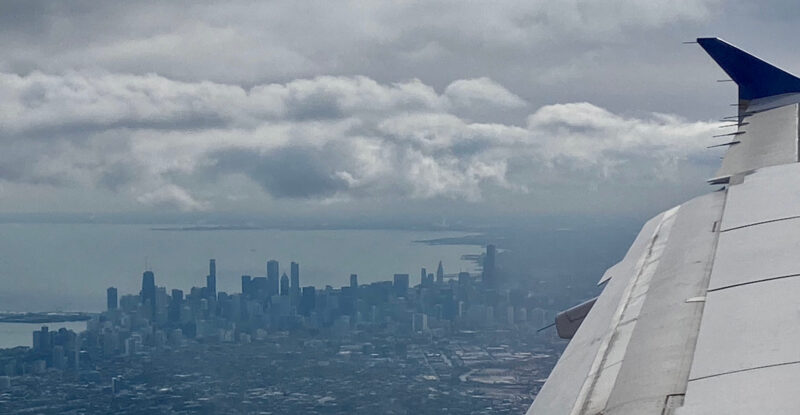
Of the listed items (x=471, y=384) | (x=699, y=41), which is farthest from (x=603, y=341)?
(x=471, y=384)

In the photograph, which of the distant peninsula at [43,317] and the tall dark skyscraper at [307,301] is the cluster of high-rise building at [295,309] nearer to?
the tall dark skyscraper at [307,301]

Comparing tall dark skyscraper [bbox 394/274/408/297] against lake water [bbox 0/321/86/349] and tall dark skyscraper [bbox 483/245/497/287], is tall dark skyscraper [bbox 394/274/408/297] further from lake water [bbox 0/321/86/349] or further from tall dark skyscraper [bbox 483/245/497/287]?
lake water [bbox 0/321/86/349]

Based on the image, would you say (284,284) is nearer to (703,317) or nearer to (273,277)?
(273,277)

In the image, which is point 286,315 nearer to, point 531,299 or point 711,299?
point 531,299

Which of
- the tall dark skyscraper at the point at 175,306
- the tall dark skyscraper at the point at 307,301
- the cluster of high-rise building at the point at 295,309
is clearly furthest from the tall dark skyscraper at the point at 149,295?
the tall dark skyscraper at the point at 307,301

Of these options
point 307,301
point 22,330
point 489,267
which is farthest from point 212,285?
point 489,267
